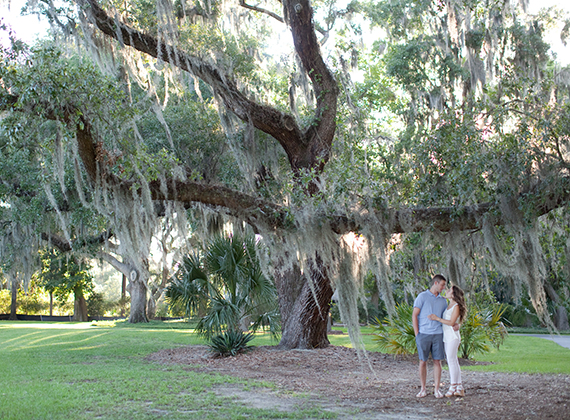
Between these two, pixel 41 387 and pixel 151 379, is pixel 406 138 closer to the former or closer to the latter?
pixel 151 379

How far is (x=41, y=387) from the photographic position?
6086mm

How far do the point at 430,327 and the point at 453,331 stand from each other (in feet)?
0.84

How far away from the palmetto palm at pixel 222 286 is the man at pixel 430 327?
425cm

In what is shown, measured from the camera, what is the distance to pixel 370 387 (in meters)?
6.57

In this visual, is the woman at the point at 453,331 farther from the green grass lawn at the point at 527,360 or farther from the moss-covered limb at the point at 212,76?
the moss-covered limb at the point at 212,76

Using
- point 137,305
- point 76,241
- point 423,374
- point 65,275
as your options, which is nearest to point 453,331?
point 423,374

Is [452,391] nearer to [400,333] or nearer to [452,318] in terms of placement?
[452,318]

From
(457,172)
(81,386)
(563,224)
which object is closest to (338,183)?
(457,172)

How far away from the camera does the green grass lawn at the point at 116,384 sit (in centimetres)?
479

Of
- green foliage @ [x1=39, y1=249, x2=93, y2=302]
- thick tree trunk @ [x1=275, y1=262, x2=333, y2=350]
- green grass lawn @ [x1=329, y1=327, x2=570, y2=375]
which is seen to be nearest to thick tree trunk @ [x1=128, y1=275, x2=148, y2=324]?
green foliage @ [x1=39, y1=249, x2=93, y2=302]

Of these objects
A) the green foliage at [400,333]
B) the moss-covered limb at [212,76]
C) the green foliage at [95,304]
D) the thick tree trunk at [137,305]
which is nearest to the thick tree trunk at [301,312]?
the green foliage at [400,333]

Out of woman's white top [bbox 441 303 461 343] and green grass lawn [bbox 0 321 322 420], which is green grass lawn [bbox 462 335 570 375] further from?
green grass lawn [bbox 0 321 322 420]

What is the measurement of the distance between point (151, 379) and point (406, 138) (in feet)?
28.9

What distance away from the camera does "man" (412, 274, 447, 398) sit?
218 inches
